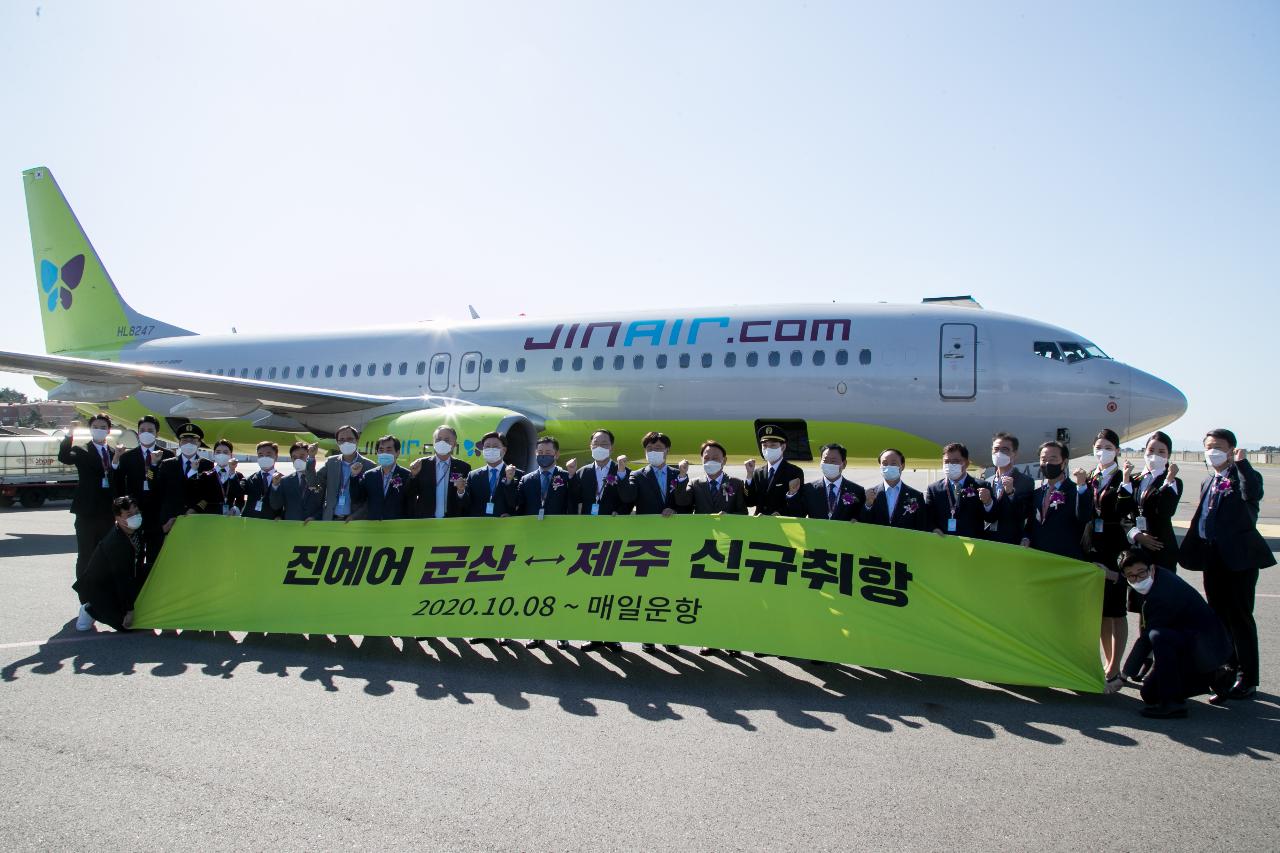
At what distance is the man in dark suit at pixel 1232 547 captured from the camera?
18.6 feet

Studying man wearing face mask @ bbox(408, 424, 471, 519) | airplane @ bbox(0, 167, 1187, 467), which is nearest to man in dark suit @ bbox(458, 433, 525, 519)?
man wearing face mask @ bbox(408, 424, 471, 519)

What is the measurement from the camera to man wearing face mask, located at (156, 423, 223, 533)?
8.00 metres

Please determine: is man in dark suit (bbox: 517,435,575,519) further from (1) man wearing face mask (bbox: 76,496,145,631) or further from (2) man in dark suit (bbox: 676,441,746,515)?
(1) man wearing face mask (bbox: 76,496,145,631)

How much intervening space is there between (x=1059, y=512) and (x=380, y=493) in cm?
557

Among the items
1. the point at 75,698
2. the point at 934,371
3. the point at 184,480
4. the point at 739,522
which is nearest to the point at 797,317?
the point at 934,371

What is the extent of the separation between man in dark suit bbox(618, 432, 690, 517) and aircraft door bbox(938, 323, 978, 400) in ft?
22.7

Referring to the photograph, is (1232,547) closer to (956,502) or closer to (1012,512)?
(1012,512)

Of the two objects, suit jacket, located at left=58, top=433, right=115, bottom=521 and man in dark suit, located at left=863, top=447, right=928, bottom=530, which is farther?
suit jacket, located at left=58, top=433, right=115, bottom=521

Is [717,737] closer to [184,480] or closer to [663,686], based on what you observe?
[663,686]

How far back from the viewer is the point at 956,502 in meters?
6.59

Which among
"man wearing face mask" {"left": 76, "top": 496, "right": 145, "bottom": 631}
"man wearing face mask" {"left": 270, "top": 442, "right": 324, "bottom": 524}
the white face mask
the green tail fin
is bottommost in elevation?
"man wearing face mask" {"left": 76, "top": 496, "right": 145, "bottom": 631}

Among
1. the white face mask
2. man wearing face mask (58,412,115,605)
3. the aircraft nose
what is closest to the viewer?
the white face mask

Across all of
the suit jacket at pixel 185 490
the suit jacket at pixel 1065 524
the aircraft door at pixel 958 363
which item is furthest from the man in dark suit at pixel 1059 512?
the suit jacket at pixel 185 490

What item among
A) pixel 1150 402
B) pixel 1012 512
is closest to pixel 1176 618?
pixel 1012 512
